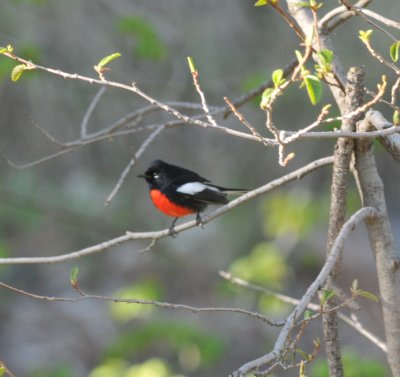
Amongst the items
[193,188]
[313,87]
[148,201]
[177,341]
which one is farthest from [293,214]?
[313,87]

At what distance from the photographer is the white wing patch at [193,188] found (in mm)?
5340

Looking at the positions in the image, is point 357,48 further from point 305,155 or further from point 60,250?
point 60,250

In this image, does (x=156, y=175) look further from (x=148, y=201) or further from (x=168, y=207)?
(x=148, y=201)

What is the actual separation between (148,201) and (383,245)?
7328 millimetres

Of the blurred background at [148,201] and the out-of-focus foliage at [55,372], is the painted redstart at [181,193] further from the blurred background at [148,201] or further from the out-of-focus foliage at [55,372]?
the out-of-focus foliage at [55,372]

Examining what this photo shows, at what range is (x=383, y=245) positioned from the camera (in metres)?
2.80

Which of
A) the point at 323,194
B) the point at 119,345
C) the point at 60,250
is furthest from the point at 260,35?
the point at 60,250

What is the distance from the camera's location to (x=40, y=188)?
991 cm

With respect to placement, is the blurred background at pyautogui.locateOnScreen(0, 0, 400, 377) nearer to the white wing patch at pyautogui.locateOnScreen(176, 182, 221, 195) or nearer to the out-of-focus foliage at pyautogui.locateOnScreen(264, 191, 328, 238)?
the out-of-focus foliage at pyautogui.locateOnScreen(264, 191, 328, 238)

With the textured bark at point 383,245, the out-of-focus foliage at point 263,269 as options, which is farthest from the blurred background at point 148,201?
the textured bark at point 383,245

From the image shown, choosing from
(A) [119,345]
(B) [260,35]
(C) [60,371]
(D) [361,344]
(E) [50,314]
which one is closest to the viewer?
(C) [60,371]

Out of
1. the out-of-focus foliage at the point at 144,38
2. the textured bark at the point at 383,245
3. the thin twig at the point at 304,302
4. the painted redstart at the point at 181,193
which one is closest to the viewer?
the thin twig at the point at 304,302

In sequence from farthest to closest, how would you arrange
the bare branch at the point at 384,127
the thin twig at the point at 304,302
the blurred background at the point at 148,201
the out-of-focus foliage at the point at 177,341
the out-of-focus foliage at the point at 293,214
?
the blurred background at the point at 148,201 → the out-of-focus foliage at the point at 293,214 → the out-of-focus foliage at the point at 177,341 → the bare branch at the point at 384,127 → the thin twig at the point at 304,302

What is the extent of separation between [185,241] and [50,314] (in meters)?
1.92
